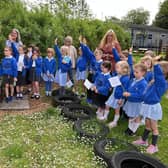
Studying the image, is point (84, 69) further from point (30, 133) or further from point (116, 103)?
point (30, 133)

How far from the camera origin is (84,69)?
27.0 ft

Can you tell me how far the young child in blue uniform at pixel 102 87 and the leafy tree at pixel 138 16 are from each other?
250 feet

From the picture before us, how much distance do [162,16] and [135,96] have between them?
60.8 metres

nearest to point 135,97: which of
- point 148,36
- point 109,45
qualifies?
point 109,45

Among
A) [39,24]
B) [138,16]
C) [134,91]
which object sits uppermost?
[138,16]

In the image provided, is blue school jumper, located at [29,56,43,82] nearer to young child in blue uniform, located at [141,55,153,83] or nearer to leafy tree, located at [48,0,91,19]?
young child in blue uniform, located at [141,55,153,83]

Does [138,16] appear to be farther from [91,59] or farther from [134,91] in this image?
[134,91]

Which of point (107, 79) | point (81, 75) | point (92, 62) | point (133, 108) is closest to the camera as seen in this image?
point (133, 108)

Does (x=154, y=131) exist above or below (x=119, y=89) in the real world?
below

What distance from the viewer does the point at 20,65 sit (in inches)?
312

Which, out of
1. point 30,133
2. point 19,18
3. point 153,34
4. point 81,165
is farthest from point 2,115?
point 153,34

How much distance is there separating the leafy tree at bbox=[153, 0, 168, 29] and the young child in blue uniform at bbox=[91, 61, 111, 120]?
56.8 m

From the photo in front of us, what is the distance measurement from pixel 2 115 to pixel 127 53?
3.26 m

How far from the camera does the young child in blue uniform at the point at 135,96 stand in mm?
5805
